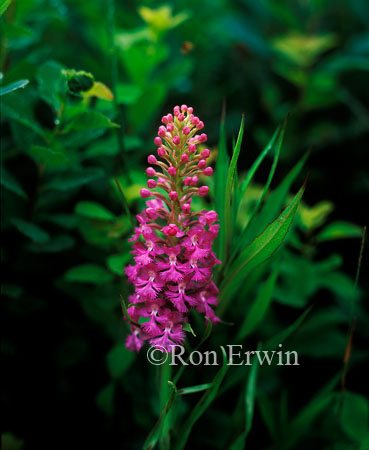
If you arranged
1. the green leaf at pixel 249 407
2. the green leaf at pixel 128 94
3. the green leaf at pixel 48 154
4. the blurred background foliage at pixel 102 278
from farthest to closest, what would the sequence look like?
the green leaf at pixel 128 94, the blurred background foliage at pixel 102 278, the green leaf at pixel 48 154, the green leaf at pixel 249 407

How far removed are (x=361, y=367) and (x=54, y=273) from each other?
1218 mm

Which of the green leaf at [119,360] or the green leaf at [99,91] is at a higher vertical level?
the green leaf at [99,91]

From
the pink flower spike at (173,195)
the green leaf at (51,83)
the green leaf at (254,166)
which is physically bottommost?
the pink flower spike at (173,195)

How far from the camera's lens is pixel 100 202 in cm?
158

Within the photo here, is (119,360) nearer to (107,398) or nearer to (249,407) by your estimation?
(107,398)

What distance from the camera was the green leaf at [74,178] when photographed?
48.1 inches

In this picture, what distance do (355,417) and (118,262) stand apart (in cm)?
85

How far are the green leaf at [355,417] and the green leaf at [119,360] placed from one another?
66 cm

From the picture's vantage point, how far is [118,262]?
1160 mm

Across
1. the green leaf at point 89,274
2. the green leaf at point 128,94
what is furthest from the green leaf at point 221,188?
the green leaf at point 128,94

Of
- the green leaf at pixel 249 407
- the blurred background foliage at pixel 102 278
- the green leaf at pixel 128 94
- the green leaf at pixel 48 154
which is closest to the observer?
the green leaf at pixel 249 407

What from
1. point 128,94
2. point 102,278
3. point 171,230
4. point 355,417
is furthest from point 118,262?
point 355,417

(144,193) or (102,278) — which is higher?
(144,193)

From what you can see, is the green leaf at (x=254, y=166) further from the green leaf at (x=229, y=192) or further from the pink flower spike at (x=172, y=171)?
the pink flower spike at (x=172, y=171)
